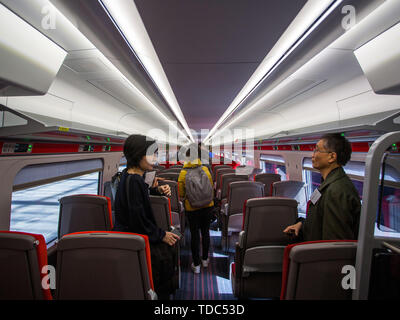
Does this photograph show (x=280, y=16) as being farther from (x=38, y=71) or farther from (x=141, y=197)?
(x=38, y=71)

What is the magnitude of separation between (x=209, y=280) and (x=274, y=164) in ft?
21.6

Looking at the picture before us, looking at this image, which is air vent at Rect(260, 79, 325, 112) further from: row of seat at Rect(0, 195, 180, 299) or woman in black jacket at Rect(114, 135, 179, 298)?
row of seat at Rect(0, 195, 180, 299)

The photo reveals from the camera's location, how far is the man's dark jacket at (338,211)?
4.90 feet

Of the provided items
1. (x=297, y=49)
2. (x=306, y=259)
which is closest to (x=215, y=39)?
(x=297, y=49)

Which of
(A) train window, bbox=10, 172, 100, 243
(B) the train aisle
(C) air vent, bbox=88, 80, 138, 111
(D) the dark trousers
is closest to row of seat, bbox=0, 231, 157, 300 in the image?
(B) the train aisle

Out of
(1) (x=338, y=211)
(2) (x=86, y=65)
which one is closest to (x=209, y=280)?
(1) (x=338, y=211)

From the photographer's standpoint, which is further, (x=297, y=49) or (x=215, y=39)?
(x=297, y=49)

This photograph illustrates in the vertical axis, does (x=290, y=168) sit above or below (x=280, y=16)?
below

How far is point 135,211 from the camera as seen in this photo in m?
1.73

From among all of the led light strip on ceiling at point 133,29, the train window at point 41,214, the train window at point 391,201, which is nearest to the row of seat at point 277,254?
the train window at point 391,201

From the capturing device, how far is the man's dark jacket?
1.49 m

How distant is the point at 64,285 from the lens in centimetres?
129

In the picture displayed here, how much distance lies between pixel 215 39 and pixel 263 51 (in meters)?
0.56
